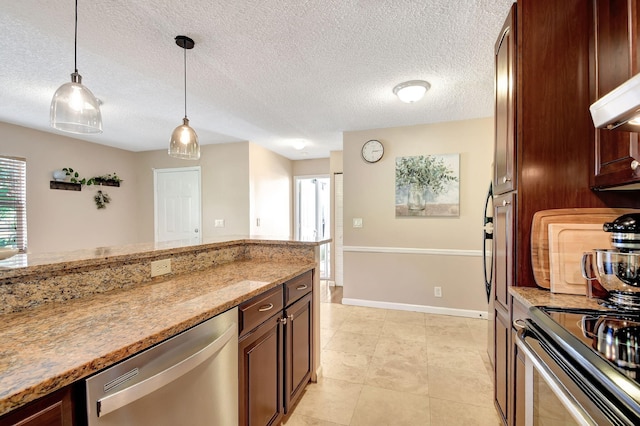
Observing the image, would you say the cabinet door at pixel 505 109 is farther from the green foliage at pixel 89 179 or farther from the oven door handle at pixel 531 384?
the green foliage at pixel 89 179

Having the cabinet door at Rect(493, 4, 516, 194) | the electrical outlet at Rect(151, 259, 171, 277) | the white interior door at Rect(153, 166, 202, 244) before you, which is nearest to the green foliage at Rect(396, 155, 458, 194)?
the cabinet door at Rect(493, 4, 516, 194)

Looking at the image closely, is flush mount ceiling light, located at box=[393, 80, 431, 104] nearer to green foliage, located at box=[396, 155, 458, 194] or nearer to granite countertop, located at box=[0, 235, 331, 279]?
green foliage, located at box=[396, 155, 458, 194]

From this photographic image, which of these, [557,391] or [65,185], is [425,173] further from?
[65,185]

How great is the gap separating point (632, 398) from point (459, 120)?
3321mm

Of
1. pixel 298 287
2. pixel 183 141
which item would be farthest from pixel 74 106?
pixel 298 287

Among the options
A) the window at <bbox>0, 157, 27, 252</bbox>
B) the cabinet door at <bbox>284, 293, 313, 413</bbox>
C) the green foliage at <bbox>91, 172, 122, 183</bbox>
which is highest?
the green foliage at <bbox>91, 172, 122, 183</bbox>

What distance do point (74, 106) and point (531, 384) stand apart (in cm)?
243

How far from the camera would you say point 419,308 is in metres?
3.50

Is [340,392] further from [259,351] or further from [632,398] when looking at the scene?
[632,398]

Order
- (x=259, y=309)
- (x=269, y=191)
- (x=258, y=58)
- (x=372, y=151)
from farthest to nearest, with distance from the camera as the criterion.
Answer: (x=269, y=191) < (x=372, y=151) < (x=258, y=58) < (x=259, y=309)

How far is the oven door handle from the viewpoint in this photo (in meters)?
0.74

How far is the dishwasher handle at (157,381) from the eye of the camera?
2.41 ft

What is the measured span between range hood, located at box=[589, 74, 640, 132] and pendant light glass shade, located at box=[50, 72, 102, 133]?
218 centimetres

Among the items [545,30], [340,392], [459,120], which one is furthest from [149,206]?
[545,30]
